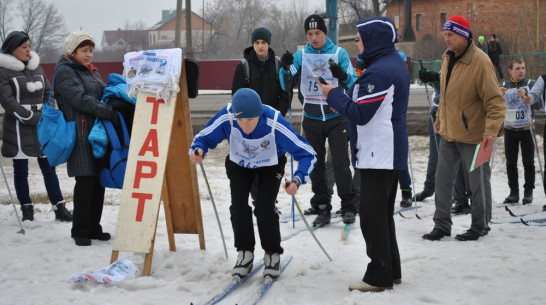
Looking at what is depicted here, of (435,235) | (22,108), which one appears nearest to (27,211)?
(22,108)

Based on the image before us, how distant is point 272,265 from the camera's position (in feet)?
17.4

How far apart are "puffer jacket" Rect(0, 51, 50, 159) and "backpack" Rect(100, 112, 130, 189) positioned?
4.68ft

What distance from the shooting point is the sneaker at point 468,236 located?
20.7 feet

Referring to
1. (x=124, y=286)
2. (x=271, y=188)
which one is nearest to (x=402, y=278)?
(x=271, y=188)

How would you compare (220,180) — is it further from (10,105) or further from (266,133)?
(266,133)

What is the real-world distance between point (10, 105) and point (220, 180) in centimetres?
416

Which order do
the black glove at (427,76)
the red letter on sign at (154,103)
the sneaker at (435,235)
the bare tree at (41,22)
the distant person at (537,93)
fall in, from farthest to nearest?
the bare tree at (41,22) < the distant person at (537,93) < the black glove at (427,76) < the sneaker at (435,235) < the red letter on sign at (154,103)

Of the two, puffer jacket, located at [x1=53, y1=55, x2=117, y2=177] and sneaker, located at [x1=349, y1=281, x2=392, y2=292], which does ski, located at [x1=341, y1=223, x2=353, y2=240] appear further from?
puffer jacket, located at [x1=53, y1=55, x2=117, y2=177]

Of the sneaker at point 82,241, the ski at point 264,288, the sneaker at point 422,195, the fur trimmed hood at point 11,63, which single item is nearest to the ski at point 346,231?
the ski at point 264,288

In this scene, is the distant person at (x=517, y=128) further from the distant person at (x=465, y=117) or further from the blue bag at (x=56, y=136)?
the blue bag at (x=56, y=136)

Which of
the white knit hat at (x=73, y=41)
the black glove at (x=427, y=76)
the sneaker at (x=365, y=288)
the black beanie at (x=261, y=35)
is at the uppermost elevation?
the black beanie at (x=261, y=35)

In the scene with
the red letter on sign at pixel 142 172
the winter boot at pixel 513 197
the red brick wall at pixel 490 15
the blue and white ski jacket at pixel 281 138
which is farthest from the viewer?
the red brick wall at pixel 490 15

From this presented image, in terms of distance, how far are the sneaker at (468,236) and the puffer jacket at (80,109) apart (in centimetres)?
359

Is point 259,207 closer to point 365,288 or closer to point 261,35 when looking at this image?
point 365,288
